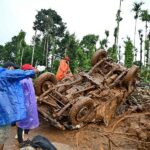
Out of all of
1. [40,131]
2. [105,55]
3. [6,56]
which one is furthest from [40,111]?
[6,56]

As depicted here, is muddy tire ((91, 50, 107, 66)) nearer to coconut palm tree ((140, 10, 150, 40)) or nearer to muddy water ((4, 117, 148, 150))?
muddy water ((4, 117, 148, 150))

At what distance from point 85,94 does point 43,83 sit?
1.11 meters

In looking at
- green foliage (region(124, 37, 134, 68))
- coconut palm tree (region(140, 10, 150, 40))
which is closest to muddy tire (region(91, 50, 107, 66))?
green foliage (region(124, 37, 134, 68))

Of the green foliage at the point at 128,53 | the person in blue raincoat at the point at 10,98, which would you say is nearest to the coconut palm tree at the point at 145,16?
the green foliage at the point at 128,53

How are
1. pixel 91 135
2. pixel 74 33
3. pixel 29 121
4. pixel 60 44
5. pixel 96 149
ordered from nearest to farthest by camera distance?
1. pixel 29 121
2. pixel 96 149
3. pixel 91 135
4. pixel 74 33
5. pixel 60 44

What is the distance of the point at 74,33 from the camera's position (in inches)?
1625

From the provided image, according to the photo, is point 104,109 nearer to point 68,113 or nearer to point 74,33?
point 68,113

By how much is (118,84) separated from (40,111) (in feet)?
8.39

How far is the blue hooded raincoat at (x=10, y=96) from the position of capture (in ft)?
17.2

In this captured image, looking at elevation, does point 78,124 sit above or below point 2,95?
below

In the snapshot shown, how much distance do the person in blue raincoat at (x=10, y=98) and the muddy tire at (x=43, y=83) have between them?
431cm

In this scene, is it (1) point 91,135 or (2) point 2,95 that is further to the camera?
(1) point 91,135

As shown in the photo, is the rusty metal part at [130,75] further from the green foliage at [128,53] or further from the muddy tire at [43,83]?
the green foliage at [128,53]

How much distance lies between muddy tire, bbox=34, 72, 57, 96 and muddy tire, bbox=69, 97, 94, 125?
1388 millimetres
